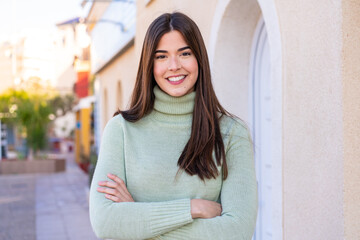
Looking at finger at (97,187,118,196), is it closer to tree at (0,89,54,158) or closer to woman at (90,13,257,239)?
woman at (90,13,257,239)

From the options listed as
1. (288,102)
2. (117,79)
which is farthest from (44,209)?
(288,102)

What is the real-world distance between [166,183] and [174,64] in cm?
46

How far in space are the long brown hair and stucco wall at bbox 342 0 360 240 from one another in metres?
0.83

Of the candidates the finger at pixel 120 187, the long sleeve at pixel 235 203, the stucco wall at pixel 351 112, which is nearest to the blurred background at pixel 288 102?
the stucco wall at pixel 351 112

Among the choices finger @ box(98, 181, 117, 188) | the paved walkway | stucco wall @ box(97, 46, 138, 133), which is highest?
stucco wall @ box(97, 46, 138, 133)

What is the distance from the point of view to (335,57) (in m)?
2.68

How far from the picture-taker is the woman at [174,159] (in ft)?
6.18

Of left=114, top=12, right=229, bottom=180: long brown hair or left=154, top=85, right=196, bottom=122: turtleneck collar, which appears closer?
left=114, top=12, right=229, bottom=180: long brown hair

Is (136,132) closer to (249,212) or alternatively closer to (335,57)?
(249,212)

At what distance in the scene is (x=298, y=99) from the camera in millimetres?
3107

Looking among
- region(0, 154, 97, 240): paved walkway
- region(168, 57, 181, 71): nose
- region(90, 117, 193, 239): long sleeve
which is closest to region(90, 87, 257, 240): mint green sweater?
region(90, 117, 193, 239): long sleeve

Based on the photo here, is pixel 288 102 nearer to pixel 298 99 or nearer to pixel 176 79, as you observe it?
pixel 298 99

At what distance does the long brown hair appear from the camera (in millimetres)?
1963

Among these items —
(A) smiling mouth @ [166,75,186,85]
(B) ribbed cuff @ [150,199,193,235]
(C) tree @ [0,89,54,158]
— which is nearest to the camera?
(B) ribbed cuff @ [150,199,193,235]
